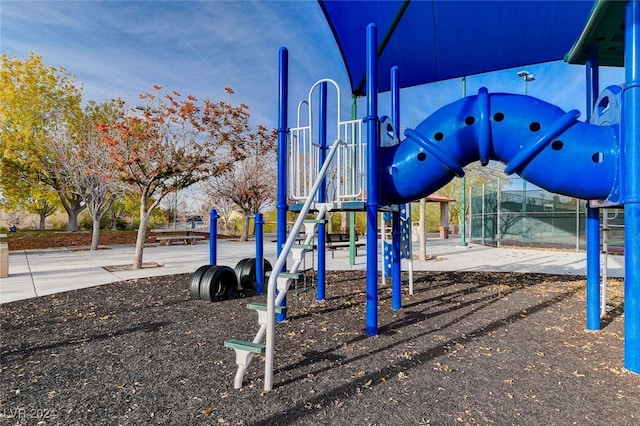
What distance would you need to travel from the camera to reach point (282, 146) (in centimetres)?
498

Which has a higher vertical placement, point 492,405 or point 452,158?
point 452,158

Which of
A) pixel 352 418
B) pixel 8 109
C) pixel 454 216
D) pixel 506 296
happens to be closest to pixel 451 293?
pixel 506 296

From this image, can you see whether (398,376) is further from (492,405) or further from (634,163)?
(634,163)

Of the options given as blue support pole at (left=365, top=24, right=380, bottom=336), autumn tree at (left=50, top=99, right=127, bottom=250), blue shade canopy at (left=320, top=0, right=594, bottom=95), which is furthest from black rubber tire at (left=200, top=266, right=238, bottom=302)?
autumn tree at (left=50, top=99, right=127, bottom=250)

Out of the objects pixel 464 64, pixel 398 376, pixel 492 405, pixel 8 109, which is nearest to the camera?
pixel 492 405

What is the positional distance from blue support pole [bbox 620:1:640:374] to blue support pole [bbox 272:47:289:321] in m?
3.61

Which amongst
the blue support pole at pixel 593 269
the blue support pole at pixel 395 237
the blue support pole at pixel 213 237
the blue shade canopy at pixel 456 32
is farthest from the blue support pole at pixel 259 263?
the blue support pole at pixel 593 269

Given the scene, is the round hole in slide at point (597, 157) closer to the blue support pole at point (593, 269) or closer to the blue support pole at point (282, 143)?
the blue support pole at point (593, 269)

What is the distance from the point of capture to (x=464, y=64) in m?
7.96

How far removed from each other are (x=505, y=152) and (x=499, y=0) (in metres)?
3.85

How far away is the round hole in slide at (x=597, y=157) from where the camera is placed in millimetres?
3564

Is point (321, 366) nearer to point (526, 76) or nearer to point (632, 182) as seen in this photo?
point (632, 182)

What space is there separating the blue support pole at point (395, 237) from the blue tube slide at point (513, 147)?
1.20 m

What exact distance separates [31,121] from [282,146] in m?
18.5
